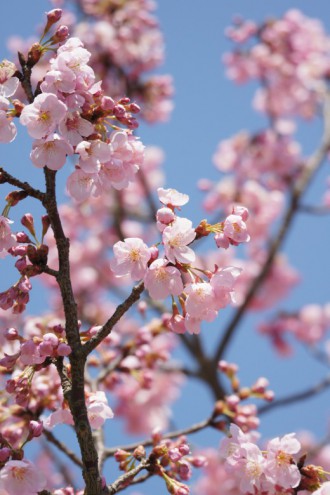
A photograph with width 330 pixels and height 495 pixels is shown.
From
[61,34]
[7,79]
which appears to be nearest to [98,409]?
[7,79]

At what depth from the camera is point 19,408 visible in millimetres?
2477

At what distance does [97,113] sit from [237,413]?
1464 mm

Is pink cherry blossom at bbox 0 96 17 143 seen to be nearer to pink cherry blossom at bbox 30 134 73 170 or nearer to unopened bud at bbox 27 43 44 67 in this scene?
pink cherry blossom at bbox 30 134 73 170

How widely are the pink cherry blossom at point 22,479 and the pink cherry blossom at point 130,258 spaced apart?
61 cm

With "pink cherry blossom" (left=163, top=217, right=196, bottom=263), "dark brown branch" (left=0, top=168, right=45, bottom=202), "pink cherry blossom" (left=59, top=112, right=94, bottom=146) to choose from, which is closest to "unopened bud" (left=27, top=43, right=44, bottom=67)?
"pink cherry blossom" (left=59, top=112, right=94, bottom=146)

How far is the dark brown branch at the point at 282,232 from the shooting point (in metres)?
5.60

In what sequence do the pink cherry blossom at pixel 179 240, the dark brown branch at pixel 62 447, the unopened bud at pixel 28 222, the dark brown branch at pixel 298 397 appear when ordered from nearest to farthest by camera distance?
1. the pink cherry blossom at pixel 179 240
2. the unopened bud at pixel 28 222
3. the dark brown branch at pixel 62 447
4. the dark brown branch at pixel 298 397

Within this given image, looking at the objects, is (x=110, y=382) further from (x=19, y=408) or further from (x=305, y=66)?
(x=305, y=66)

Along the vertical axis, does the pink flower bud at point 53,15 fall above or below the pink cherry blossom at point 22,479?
above

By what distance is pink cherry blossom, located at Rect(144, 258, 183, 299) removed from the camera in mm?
1717

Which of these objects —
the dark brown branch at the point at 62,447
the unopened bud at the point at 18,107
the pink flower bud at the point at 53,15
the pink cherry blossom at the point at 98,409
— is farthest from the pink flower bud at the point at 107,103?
the dark brown branch at the point at 62,447

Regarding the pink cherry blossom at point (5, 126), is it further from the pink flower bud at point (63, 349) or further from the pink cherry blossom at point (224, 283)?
the pink cherry blossom at point (224, 283)

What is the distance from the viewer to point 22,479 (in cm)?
176

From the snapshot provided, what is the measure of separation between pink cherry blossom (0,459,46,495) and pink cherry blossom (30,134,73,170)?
850 millimetres
